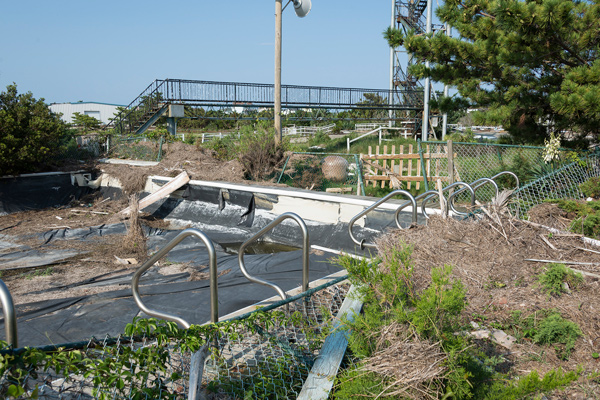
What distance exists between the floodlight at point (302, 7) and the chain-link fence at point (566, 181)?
7476 millimetres

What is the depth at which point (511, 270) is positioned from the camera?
14.7 ft

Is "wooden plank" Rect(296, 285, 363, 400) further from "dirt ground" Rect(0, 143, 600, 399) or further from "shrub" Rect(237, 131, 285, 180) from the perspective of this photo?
"shrub" Rect(237, 131, 285, 180)

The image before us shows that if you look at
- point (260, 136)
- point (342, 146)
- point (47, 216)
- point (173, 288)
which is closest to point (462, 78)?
point (260, 136)

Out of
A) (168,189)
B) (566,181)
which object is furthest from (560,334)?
(168,189)

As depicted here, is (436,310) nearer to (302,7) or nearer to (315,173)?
(315,173)

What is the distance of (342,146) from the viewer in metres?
25.5

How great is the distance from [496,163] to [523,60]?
120 inches

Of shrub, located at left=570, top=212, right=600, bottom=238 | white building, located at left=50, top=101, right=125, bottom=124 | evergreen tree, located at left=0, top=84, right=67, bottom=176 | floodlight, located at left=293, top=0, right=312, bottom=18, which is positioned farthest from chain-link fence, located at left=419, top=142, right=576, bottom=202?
white building, located at left=50, top=101, right=125, bottom=124

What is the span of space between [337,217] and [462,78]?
412 centimetres

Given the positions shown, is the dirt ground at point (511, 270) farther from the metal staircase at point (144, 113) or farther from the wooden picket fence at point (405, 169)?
the metal staircase at point (144, 113)

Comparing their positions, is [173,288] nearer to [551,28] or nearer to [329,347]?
[329,347]

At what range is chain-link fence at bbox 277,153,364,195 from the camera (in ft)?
36.7

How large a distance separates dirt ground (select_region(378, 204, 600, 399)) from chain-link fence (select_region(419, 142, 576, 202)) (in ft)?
14.2

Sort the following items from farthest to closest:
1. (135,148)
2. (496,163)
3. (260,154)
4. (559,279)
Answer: (135,148), (260,154), (496,163), (559,279)
